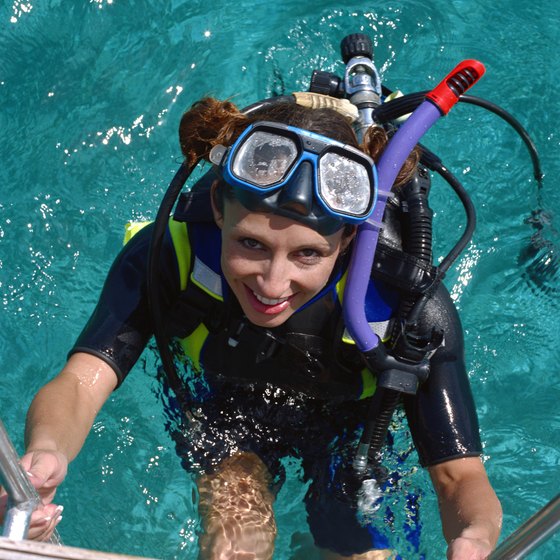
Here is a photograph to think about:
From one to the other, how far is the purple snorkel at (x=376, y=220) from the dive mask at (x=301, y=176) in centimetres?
8

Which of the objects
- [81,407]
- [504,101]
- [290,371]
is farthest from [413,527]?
[504,101]

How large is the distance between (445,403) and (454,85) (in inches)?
34.6

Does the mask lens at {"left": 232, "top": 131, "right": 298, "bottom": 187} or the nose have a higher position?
the mask lens at {"left": 232, "top": 131, "right": 298, "bottom": 187}

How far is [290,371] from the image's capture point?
2756mm

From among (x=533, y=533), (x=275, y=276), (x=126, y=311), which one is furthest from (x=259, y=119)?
(x=533, y=533)

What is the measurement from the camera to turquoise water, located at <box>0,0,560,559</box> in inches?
139

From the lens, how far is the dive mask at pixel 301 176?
2.25 meters

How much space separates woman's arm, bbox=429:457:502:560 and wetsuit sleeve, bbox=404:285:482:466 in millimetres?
38

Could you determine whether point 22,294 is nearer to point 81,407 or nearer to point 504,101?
point 81,407

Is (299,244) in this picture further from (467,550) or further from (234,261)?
(467,550)

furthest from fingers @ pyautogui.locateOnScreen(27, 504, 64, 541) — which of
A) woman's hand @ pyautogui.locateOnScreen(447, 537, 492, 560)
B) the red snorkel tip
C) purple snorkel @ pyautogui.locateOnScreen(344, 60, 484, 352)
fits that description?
the red snorkel tip

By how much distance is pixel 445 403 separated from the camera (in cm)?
253

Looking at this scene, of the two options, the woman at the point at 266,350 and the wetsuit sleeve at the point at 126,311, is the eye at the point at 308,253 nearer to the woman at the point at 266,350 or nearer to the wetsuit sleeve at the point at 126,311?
the woman at the point at 266,350

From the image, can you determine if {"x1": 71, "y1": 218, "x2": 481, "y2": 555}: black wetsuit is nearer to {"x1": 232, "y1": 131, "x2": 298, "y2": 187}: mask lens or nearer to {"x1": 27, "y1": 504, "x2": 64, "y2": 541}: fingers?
{"x1": 232, "y1": 131, "x2": 298, "y2": 187}: mask lens
